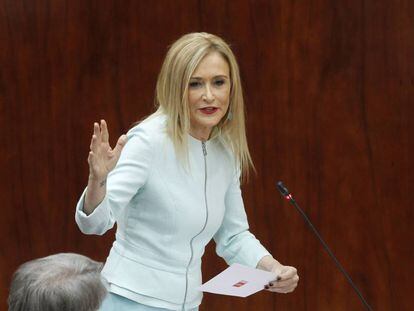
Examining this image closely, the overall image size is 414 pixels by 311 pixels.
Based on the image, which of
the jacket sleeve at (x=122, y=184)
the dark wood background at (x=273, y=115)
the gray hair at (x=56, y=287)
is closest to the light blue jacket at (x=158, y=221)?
the jacket sleeve at (x=122, y=184)

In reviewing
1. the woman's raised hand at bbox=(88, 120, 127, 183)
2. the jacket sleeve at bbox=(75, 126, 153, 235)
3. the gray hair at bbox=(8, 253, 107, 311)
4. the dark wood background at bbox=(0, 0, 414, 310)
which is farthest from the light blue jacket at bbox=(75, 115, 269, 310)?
the dark wood background at bbox=(0, 0, 414, 310)

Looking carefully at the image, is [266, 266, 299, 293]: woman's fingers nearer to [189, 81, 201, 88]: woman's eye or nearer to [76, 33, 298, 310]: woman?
[76, 33, 298, 310]: woman

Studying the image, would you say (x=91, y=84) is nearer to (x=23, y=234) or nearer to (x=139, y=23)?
(x=139, y=23)

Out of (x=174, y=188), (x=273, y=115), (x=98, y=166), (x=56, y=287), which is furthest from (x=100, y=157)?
(x=273, y=115)

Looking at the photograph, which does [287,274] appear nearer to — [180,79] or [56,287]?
[180,79]

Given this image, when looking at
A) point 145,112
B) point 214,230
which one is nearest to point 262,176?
point 145,112

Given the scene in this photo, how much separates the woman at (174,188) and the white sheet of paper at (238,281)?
48 millimetres

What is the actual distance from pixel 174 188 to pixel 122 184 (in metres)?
0.15

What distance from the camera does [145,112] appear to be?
12.2 ft

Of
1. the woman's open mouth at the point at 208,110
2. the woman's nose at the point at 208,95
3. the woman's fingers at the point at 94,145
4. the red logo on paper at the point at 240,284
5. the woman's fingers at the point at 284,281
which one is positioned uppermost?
the woman's nose at the point at 208,95

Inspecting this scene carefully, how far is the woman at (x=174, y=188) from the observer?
2.10 m

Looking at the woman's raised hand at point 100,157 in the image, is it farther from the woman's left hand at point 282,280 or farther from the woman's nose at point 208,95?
the woman's left hand at point 282,280

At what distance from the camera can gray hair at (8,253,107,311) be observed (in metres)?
1.38

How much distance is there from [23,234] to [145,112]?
740 mm
